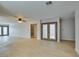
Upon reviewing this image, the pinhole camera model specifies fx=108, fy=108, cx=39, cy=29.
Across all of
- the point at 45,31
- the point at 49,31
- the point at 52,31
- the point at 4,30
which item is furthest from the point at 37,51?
the point at 4,30

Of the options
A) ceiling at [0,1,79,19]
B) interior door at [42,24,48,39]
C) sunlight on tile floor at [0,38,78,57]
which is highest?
ceiling at [0,1,79,19]

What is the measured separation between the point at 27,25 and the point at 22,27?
1.16 meters

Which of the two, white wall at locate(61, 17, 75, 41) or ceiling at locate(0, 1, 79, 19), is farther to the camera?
white wall at locate(61, 17, 75, 41)

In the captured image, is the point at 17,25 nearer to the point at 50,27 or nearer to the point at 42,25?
the point at 42,25

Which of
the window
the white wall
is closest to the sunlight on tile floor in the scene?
the white wall

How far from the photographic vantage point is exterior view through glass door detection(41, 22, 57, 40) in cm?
990

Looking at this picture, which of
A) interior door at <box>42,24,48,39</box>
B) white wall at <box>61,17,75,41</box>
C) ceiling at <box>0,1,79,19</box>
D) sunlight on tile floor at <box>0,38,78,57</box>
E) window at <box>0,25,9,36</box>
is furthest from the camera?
window at <box>0,25,9,36</box>

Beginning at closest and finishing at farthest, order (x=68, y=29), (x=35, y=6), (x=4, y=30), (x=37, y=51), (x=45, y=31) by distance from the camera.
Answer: (x=35, y=6)
(x=37, y=51)
(x=68, y=29)
(x=45, y=31)
(x=4, y=30)

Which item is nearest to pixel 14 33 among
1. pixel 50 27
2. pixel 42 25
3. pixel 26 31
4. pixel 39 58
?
pixel 26 31

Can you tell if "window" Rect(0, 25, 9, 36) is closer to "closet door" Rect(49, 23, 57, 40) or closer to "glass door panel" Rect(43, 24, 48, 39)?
"glass door panel" Rect(43, 24, 48, 39)

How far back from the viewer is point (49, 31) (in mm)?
10391

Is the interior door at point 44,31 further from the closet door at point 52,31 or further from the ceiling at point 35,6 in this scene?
the ceiling at point 35,6

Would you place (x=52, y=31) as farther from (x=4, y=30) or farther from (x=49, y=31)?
(x=4, y=30)

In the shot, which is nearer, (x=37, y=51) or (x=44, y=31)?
(x=37, y=51)
